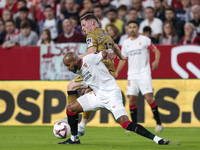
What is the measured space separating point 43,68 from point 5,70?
4.04 feet

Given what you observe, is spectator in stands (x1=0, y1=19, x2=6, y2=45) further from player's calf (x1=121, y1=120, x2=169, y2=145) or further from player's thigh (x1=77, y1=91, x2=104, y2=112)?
player's calf (x1=121, y1=120, x2=169, y2=145)

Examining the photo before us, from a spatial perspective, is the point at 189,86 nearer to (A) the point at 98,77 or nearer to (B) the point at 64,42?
(B) the point at 64,42

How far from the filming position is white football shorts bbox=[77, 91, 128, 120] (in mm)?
5633

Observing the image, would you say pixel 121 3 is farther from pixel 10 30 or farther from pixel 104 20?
pixel 10 30

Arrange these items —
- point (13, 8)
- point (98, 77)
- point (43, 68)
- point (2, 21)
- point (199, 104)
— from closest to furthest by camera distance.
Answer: point (98, 77) < point (199, 104) < point (43, 68) < point (2, 21) < point (13, 8)

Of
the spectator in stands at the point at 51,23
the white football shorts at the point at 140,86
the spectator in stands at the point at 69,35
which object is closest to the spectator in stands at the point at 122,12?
the spectator in stands at the point at 69,35

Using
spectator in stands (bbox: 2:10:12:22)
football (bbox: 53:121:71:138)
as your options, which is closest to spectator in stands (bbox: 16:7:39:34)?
spectator in stands (bbox: 2:10:12:22)

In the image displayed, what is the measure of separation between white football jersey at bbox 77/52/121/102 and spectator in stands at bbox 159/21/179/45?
6145 millimetres

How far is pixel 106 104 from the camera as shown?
18.9 ft

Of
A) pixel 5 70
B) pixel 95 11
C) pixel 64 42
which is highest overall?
pixel 95 11

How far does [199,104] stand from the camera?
10234mm

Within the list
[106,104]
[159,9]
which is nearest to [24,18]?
[159,9]

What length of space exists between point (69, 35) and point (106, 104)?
6607 millimetres

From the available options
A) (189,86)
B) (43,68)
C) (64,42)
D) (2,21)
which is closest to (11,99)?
(43,68)
